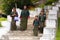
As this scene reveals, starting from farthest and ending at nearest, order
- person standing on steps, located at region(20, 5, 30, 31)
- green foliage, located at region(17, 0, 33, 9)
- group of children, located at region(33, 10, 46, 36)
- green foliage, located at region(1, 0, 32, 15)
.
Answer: green foliage, located at region(17, 0, 33, 9) → green foliage, located at region(1, 0, 32, 15) → person standing on steps, located at region(20, 5, 30, 31) → group of children, located at region(33, 10, 46, 36)

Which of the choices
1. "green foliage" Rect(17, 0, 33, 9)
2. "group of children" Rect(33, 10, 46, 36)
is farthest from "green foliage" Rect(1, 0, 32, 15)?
"group of children" Rect(33, 10, 46, 36)

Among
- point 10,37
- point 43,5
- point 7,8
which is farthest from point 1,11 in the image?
point 10,37

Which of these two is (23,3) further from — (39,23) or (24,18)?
(39,23)

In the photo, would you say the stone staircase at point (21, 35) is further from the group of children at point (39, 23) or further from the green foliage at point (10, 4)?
the green foliage at point (10, 4)

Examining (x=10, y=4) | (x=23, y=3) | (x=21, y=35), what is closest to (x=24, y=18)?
(x=21, y=35)

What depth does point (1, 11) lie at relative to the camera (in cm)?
3291

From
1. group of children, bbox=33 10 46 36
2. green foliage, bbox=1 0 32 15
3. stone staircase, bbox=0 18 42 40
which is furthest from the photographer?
green foliage, bbox=1 0 32 15

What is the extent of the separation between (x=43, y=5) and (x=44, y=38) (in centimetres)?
1561

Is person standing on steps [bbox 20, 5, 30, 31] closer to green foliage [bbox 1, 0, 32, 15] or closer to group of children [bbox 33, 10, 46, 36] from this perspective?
group of children [bbox 33, 10, 46, 36]

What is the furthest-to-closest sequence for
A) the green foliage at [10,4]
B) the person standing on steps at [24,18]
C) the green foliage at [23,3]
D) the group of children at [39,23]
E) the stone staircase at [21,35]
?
the green foliage at [23,3], the green foliage at [10,4], the person standing on steps at [24,18], the group of children at [39,23], the stone staircase at [21,35]

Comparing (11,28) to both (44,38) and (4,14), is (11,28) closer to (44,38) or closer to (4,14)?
(44,38)

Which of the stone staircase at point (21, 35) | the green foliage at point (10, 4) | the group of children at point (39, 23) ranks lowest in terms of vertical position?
the stone staircase at point (21, 35)

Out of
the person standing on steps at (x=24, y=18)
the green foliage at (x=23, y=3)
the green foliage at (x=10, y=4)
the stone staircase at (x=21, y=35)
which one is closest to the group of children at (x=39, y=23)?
the stone staircase at (x=21, y=35)

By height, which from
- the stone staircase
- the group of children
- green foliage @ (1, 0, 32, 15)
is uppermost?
green foliage @ (1, 0, 32, 15)
